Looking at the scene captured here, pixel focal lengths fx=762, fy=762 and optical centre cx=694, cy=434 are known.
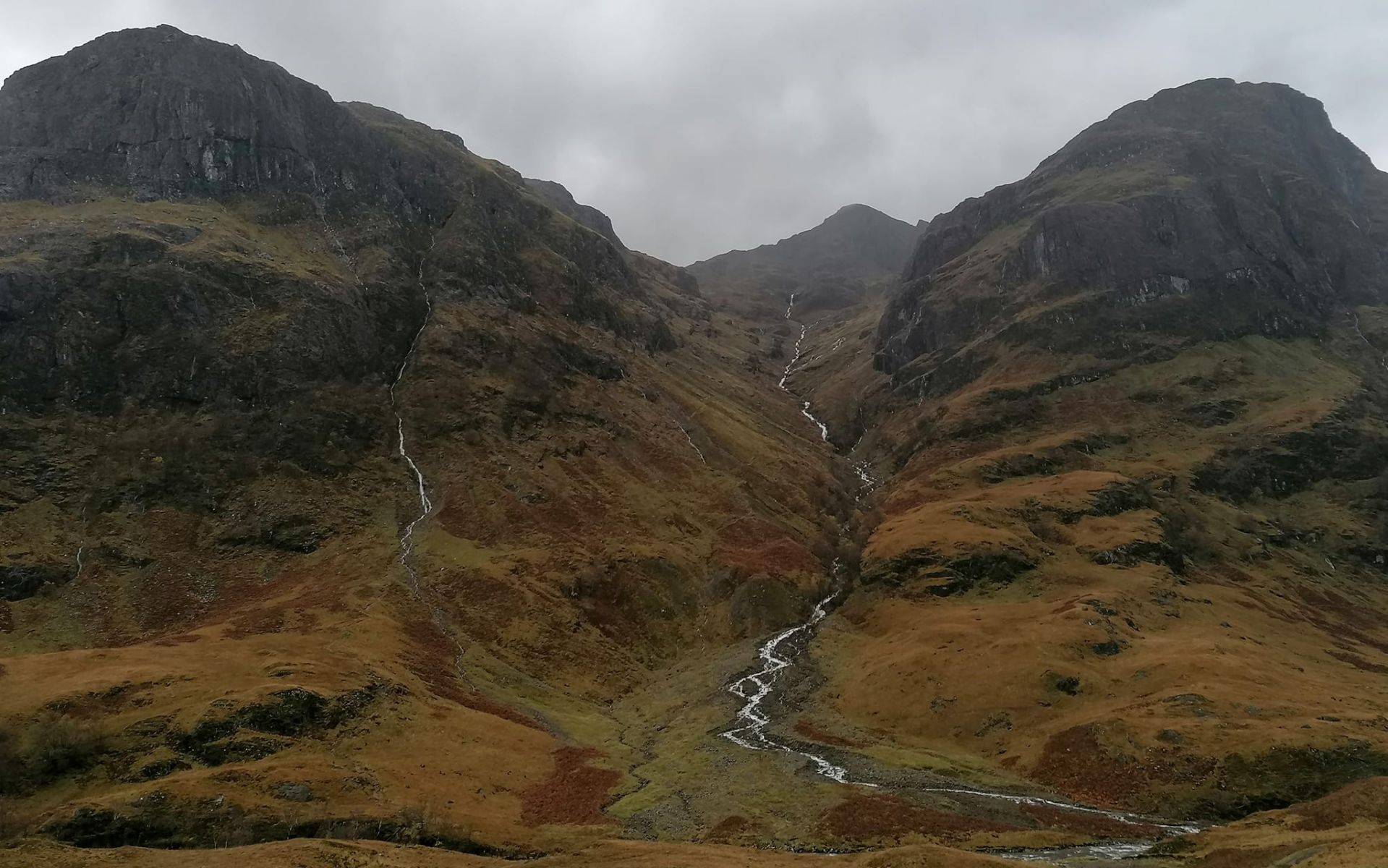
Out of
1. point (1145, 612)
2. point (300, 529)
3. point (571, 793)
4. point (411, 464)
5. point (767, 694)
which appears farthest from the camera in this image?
point (411, 464)

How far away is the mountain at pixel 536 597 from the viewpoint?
60.0m

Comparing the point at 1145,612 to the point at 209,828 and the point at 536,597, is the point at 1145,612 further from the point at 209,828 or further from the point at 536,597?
the point at 209,828

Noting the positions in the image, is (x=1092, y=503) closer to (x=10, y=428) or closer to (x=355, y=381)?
(x=355, y=381)

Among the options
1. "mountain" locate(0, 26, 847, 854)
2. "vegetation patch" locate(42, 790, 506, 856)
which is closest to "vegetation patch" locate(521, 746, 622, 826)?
"mountain" locate(0, 26, 847, 854)

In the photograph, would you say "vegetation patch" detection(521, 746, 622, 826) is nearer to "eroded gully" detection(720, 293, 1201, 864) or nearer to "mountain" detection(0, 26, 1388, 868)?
"mountain" detection(0, 26, 1388, 868)

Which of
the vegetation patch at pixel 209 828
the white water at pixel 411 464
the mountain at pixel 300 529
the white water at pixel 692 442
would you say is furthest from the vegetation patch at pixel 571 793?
the white water at pixel 692 442

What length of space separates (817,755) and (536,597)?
55928 millimetres

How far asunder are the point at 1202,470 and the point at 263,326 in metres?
209

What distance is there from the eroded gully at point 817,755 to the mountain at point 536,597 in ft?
2.43

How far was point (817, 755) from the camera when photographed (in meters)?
78.8

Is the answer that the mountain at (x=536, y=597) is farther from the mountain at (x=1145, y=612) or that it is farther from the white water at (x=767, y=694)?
the white water at (x=767, y=694)

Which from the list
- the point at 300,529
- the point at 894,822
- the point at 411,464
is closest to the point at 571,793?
the point at 894,822

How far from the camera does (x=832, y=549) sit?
A: 159 metres

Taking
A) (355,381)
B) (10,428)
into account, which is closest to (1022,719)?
(355,381)
